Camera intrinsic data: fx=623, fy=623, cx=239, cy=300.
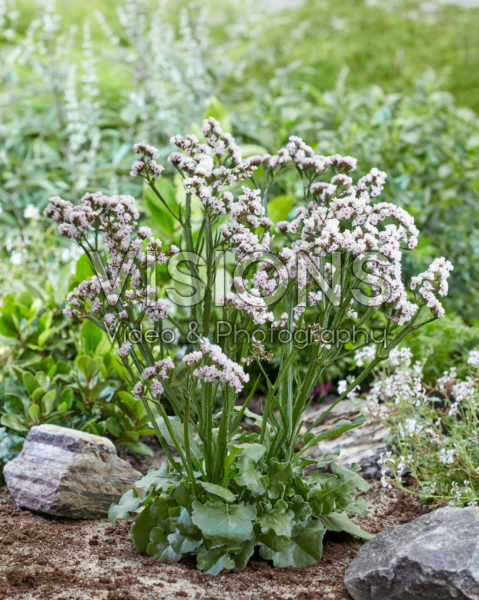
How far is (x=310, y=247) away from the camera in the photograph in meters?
1.59

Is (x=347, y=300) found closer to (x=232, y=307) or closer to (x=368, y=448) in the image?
(x=232, y=307)

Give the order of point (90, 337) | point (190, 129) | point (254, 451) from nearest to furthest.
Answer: point (254, 451), point (90, 337), point (190, 129)

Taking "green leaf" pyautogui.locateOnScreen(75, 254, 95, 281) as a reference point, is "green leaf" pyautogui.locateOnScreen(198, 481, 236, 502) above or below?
below

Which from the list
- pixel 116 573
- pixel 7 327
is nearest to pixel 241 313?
pixel 116 573

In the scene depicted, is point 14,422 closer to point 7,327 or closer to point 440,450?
point 7,327

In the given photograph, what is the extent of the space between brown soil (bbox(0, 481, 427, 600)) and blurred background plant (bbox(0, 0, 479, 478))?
64 centimetres

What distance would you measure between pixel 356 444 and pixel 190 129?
9.60ft

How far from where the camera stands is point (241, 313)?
167 cm

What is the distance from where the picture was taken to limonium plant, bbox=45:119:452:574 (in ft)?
5.11

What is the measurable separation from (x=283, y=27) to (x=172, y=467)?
6.96m

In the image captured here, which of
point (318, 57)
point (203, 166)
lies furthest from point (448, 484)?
point (318, 57)

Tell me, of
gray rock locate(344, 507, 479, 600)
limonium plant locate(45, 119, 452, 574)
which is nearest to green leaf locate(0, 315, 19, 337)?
limonium plant locate(45, 119, 452, 574)

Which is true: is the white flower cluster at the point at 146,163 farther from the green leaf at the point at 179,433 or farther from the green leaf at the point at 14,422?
the green leaf at the point at 14,422

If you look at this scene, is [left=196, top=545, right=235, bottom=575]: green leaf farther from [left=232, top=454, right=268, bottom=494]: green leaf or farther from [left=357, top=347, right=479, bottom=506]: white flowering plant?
[left=357, top=347, right=479, bottom=506]: white flowering plant
